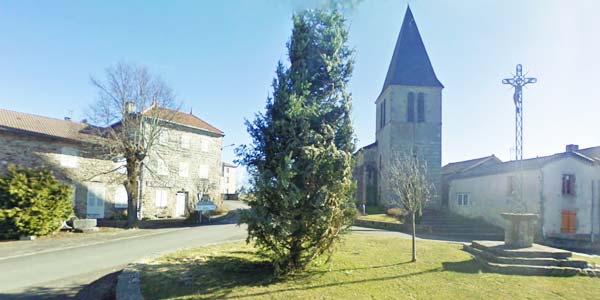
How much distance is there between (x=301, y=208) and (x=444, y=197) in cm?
2403

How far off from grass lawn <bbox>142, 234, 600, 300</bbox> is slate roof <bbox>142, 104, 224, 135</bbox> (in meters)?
13.6

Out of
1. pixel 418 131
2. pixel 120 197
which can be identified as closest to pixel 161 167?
pixel 120 197

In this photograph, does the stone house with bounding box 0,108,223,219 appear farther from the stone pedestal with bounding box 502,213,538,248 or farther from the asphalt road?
the stone pedestal with bounding box 502,213,538,248

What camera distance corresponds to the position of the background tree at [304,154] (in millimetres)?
5684

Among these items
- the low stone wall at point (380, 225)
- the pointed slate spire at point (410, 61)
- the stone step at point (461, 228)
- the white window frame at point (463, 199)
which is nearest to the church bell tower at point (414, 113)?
the pointed slate spire at point (410, 61)

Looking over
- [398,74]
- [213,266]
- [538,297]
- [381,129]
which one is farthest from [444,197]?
[213,266]

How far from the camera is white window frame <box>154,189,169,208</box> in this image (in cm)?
2334

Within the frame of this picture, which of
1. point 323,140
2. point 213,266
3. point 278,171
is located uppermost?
point 323,140

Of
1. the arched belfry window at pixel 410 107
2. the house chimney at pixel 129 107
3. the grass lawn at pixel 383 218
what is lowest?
the grass lawn at pixel 383 218

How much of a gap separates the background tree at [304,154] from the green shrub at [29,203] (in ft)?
40.9

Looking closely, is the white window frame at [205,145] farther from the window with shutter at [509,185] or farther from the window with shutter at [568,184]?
the window with shutter at [568,184]

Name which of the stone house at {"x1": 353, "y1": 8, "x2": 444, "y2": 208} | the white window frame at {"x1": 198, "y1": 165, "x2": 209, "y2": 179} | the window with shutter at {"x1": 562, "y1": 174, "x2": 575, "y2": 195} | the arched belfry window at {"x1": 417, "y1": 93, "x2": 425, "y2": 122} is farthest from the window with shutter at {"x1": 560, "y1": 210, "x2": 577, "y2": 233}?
the white window frame at {"x1": 198, "y1": 165, "x2": 209, "y2": 179}

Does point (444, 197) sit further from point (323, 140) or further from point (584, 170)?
point (323, 140)

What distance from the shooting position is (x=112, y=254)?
9797 millimetres
